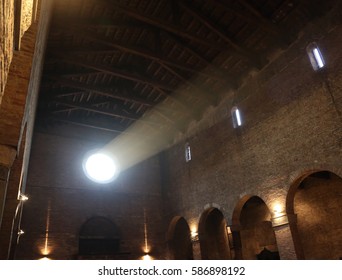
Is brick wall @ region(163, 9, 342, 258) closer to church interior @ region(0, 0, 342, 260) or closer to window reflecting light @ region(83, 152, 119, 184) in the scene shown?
church interior @ region(0, 0, 342, 260)

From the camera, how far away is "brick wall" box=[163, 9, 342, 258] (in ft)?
29.9

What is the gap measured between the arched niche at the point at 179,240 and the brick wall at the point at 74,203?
0.42m

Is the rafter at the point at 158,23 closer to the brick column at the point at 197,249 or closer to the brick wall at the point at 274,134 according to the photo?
the brick wall at the point at 274,134

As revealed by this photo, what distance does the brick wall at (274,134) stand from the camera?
910 cm

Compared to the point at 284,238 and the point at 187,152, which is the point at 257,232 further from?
the point at 187,152

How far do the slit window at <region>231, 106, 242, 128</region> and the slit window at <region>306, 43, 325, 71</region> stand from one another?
3.50 metres

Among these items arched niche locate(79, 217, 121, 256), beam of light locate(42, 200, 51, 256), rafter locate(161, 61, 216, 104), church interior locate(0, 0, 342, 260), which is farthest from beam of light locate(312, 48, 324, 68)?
beam of light locate(42, 200, 51, 256)

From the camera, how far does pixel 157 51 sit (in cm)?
1130

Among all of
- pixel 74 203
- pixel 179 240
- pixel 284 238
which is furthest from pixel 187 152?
pixel 284 238

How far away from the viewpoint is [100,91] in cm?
1314

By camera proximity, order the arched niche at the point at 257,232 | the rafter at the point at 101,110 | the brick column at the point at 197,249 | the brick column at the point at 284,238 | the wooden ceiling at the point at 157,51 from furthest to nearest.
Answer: the rafter at the point at 101,110, the arched niche at the point at 257,232, the brick column at the point at 197,249, the wooden ceiling at the point at 157,51, the brick column at the point at 284,238

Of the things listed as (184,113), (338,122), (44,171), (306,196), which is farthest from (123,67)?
(306,196)

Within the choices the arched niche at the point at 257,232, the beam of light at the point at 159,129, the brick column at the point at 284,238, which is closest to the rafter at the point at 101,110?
the beam of light at the point at 159,129

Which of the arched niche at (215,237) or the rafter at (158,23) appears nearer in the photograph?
the rafter at (158,23)
